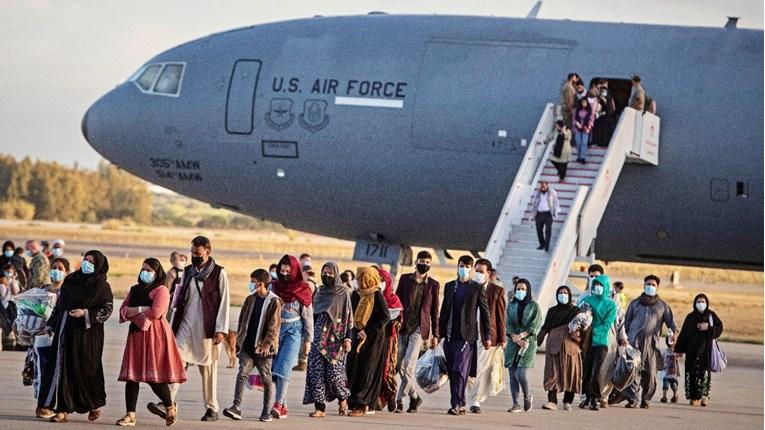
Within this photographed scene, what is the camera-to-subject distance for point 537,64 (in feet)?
97.2

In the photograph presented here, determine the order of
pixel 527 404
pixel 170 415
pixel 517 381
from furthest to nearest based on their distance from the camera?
1. pixel 517 381
2. pixel 527 404
3. pixel 170 415

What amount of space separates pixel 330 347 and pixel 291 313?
2.17 ft

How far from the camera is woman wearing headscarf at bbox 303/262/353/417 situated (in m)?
20.0

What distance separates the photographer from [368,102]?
3025cm

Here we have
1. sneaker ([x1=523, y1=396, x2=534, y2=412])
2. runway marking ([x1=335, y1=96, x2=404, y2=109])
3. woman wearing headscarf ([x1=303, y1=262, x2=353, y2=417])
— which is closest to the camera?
woman wearing headscarf ([x1=303, y1=262, x2=353, y2=417])

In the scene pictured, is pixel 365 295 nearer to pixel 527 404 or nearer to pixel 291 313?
pixel 291 313

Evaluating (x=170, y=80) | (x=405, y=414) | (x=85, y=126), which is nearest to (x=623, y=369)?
(x=405, y=414)

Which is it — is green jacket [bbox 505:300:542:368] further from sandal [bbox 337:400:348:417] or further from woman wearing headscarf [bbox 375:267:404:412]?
sandal [bbox 337:400:348:417]

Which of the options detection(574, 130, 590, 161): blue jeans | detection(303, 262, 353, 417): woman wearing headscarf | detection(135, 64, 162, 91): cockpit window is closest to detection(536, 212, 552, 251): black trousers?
detection(574, 130, 590, 161): blue jeans

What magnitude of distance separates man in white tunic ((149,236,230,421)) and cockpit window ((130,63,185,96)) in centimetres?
1340

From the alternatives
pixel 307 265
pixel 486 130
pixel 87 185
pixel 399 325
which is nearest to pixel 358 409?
pixel 399 325

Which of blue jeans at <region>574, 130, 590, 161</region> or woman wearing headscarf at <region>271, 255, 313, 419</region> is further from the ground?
blue jeans at <region>574, 130, 590, 161</region>

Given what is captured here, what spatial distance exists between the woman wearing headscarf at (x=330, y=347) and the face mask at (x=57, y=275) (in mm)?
2878

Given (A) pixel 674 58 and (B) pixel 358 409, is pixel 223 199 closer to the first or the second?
(A) pixel 674 58
